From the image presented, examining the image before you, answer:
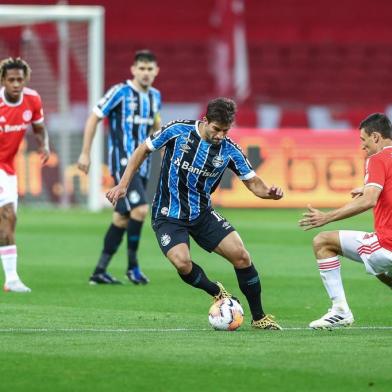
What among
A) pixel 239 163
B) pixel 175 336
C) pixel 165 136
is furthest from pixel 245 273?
pixel 165 136

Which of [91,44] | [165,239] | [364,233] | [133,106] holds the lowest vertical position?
[165,239]

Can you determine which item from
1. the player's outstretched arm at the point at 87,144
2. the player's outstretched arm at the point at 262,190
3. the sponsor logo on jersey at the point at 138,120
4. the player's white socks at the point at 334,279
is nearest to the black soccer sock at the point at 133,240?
the player's outstretched arm at the point at 87,144

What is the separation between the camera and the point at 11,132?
1203 cm

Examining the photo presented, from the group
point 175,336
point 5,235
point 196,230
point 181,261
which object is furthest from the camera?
point 5,235

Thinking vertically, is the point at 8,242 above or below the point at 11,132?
below

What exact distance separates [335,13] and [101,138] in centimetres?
1261

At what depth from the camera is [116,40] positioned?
101ft

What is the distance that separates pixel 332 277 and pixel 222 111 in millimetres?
1477

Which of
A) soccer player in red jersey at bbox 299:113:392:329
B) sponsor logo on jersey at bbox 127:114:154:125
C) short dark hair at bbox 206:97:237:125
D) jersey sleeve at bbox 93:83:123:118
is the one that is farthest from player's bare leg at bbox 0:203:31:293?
soccer player in red jersey at bbox 299:113:392:329

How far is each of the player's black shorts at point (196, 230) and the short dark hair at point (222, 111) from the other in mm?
859

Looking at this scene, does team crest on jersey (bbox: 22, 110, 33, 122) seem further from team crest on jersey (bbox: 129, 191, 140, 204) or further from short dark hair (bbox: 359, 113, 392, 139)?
short dark hair (bbox: 359, 113, 392, 139)

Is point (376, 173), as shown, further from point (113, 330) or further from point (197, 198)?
point (113, 330)

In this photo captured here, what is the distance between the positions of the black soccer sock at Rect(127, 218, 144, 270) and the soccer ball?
381cm

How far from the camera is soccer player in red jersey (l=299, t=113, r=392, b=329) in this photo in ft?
27.1
